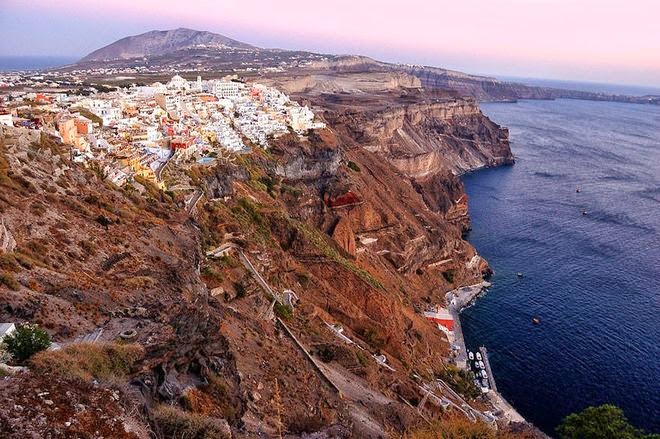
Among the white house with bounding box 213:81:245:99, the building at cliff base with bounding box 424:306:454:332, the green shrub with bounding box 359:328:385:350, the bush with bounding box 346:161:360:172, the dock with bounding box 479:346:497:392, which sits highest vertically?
the white house with bounding box 213:81:245:99

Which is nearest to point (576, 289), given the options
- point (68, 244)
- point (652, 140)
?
point (68, 244)

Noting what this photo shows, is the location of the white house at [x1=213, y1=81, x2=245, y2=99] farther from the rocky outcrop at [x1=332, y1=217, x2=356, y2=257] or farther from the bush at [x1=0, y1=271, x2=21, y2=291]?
the bush at [x1=0, y1=271, x2=21, y2=291]

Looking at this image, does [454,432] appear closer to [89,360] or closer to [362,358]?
[362,358]

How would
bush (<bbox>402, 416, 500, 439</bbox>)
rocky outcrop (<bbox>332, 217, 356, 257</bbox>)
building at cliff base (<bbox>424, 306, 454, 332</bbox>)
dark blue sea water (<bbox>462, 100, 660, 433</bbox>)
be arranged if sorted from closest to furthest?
bush (<bbox>402, 416, 500, 439</bbox>)
dark blue sea water (<bbox>462, 100, 660, 433</bbox>)
building at cliff base (<bbox>424, 306, 454, 332</bbox>)
rocky outcrop (<bbox>332, 217, 356, 257</bbox>)

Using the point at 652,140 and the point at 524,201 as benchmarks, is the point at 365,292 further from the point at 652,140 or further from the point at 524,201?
the point at 652,140

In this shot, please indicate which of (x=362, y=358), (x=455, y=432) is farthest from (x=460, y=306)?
(x=455, y=432)

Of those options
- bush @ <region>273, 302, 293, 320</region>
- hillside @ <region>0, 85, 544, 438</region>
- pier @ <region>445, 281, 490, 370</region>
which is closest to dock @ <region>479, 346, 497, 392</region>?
pier @ <region>445, 281, 490, 370</region>

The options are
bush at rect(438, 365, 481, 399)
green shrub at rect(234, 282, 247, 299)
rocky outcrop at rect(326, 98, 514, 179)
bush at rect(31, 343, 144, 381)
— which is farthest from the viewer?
rocky outcrop at rect(326, 98, 514, 179)
